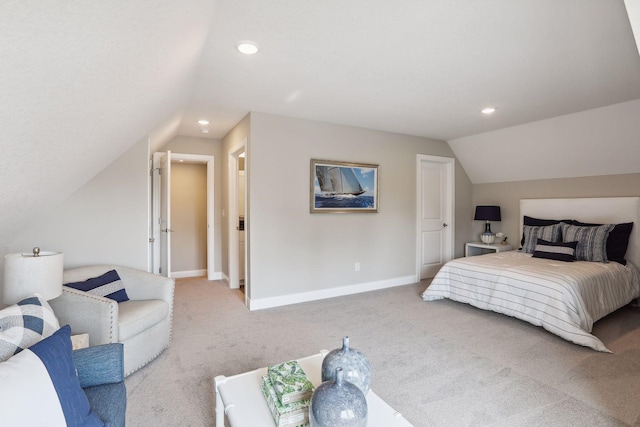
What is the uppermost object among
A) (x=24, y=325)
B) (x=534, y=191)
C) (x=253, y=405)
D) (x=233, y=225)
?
(x=534, y=191)

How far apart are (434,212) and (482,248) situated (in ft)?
3.64

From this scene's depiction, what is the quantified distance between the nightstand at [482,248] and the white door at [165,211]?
467 centimetres

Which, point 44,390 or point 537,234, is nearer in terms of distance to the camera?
point 44,390

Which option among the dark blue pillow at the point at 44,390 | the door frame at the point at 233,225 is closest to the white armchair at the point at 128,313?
the dark blue pillow at the point at 44,390

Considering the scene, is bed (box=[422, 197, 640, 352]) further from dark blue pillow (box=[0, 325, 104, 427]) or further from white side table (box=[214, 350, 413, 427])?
dark blue pillow (box=[0, 325, 104, 427])

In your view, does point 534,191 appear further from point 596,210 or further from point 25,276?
point 25,276

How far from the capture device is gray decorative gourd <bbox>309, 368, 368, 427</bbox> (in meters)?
1.06

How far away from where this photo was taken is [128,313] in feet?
7.59

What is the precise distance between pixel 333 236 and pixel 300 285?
781 mm

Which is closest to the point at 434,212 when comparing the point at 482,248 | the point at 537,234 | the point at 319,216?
the point at 482,248

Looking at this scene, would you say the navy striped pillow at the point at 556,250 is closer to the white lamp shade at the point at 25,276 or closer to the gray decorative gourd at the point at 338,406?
the gray decorative gourd at the point at 338,406

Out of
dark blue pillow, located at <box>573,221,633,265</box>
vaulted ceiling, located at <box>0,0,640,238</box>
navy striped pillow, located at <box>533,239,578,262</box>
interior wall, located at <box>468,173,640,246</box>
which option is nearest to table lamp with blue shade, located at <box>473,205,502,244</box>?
interior wall, located at <box>468,173,640,246</box>

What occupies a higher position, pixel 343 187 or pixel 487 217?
pixel 343 187

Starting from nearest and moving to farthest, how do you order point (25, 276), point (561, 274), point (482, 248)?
point (25, 276), point (561, 274), point (482, 248)
